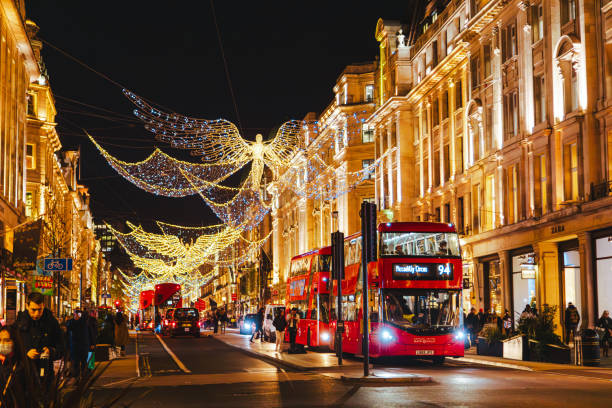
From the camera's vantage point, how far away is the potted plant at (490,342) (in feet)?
94.8

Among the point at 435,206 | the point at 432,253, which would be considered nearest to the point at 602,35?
the point at 432,253

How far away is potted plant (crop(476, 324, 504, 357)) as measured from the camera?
28.9m

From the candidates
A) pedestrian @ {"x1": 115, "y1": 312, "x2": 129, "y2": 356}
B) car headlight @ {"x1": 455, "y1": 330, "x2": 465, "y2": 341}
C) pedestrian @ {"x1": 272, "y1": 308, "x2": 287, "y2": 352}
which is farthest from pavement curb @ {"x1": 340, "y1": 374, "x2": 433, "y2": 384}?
pedestrian @ {"x1": 272, "y1": 308, "x2": 287, "y2": 352}

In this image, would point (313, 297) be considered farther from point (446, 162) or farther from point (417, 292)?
point (446, 162)

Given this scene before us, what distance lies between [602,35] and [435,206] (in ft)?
70.3

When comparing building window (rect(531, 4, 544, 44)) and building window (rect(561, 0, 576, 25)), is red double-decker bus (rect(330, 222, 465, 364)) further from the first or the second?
building window (rect(531, 4, 544, 44))

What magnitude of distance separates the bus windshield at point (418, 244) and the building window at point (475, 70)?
21.3m

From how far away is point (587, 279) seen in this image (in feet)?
109

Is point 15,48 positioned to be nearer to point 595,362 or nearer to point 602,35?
point 602,35

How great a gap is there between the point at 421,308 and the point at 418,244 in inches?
73.5

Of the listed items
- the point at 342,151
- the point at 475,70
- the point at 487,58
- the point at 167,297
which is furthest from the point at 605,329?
the point at 342,151

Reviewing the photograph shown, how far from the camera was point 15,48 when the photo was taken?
135 ft

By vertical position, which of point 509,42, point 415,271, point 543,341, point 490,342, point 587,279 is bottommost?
point 490,342

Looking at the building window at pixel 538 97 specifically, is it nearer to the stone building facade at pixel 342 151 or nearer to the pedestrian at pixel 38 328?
the stone building facade at pixel 342 151
